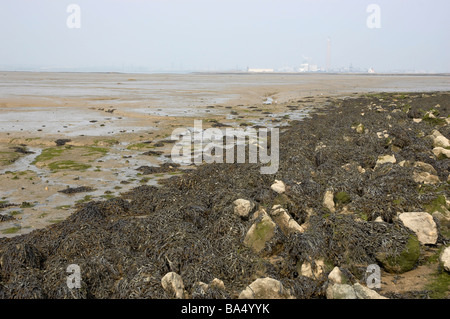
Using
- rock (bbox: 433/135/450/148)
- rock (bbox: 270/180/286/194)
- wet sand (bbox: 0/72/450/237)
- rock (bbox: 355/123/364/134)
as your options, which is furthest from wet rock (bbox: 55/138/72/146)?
rock (bbox: 433/135/450/148)

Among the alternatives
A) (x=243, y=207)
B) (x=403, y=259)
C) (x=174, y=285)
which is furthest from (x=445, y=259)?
→ (x=174, y=285)

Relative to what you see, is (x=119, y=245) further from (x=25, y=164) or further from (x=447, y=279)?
(x=25, y=164)

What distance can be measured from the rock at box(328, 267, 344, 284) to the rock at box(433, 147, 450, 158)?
9.31 meters

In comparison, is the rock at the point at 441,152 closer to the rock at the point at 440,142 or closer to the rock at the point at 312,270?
the rock at the point at 440,142

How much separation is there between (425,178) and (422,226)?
11.4ft

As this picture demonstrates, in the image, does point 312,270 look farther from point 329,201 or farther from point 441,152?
point 441,152

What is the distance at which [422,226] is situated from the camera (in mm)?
7109

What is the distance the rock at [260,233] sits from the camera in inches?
278

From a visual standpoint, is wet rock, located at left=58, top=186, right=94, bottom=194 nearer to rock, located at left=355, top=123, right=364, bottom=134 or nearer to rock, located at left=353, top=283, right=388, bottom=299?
rock, located at left=353, top=283, right=388, bottom=299

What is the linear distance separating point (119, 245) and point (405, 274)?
5.19 m

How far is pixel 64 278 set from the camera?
6066mm

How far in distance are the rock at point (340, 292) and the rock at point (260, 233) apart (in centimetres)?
183
